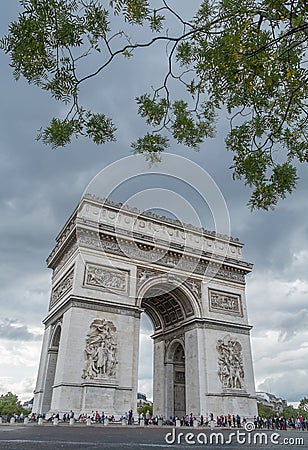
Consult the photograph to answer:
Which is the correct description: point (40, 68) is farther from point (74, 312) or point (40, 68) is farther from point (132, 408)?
point (132, 408)

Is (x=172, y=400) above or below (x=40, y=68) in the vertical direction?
below

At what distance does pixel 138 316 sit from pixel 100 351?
3162mm

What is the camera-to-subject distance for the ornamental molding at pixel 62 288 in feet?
67.8

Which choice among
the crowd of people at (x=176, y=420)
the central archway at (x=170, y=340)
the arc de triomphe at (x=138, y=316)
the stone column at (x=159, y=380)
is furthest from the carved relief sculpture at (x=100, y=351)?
the stone column at (x=159, y=380)

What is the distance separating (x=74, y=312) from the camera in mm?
18797

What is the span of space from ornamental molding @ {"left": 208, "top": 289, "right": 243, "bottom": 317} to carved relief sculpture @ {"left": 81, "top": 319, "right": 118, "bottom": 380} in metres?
7.22

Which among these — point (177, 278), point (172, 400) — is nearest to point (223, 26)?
point (177, 278)

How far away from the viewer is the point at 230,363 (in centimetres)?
2247

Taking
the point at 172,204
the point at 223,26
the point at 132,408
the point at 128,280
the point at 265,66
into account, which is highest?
the point at 172,204

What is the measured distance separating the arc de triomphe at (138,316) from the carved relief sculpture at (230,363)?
0.06 metres

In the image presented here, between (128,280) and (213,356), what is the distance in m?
6.74

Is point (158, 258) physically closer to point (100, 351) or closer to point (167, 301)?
point (167, 301)

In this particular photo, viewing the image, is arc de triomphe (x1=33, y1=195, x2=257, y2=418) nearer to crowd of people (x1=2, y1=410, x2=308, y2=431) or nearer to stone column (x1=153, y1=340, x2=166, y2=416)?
stone column (x1=153, y1=340, x2=166, y2=416)

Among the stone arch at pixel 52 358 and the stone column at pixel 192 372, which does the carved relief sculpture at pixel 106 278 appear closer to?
the stone arch at pixel 52 358
